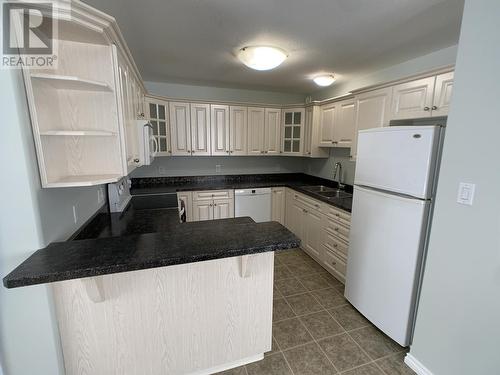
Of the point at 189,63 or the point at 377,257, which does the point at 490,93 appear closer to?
the point at 377,257

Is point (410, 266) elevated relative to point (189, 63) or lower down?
lower down

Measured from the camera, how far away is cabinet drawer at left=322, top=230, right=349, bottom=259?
102 inches

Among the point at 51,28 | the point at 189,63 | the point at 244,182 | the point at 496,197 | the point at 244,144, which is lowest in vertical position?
the point at 244,182

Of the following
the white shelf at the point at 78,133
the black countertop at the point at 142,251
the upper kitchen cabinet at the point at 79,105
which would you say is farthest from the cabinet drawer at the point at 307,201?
the white shelf at the point at 78,133

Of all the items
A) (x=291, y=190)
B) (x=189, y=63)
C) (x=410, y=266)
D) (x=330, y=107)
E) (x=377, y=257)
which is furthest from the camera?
(x=291, y=190)

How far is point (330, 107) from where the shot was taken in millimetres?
3338

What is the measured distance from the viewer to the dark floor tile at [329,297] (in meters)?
2.33

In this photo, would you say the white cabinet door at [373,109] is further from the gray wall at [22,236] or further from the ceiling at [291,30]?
the gray wall at [22,236]

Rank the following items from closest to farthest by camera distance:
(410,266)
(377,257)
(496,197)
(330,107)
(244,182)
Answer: (496,197)
(410,266)
(377,257)
(330,107)
(244,182)

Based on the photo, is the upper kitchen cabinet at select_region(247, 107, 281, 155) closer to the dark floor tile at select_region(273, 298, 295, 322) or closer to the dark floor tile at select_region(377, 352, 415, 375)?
the dark floor tile at select_region(273, 298, 295, 322)

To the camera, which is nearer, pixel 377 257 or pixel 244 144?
pixel 377 257

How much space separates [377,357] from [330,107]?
2959 millimetres

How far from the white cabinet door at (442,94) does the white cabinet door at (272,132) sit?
233 centimetres

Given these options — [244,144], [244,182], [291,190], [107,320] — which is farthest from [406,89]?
[107,320]
